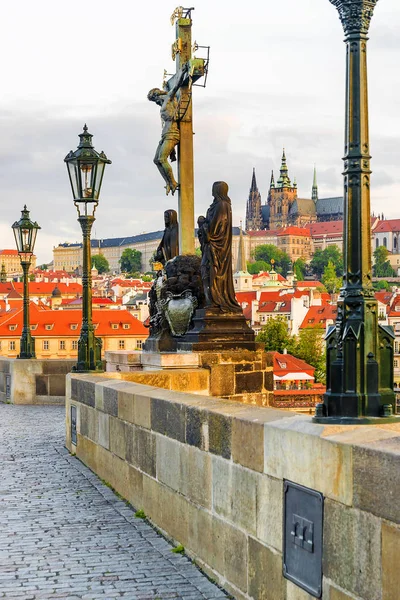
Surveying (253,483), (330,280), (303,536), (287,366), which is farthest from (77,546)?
(330,280)

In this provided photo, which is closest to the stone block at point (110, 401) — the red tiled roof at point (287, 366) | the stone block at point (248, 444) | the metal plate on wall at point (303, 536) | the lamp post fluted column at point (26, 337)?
the stone block at point (248, 444)

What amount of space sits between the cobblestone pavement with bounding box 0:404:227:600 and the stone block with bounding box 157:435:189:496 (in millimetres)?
376

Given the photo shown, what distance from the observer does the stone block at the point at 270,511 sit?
4598mm

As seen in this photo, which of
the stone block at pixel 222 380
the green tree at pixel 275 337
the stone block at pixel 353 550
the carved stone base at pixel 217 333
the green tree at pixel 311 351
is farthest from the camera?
the green tree at pixel 275 337

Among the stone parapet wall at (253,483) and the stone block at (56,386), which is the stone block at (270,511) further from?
the stone block at (56,386)

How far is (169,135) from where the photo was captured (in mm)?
13492

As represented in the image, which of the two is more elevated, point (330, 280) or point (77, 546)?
point (330, 280)

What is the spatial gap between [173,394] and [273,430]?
228 cm

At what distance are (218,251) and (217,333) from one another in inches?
34.6

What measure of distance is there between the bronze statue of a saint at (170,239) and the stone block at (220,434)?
796 centimetres

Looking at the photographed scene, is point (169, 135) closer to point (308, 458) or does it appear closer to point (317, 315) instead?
point (308, 458)

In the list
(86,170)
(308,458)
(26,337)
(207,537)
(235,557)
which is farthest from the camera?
(26,337)

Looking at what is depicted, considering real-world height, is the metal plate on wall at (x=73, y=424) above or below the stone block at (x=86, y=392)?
below

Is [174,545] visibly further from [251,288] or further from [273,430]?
[251,288]
